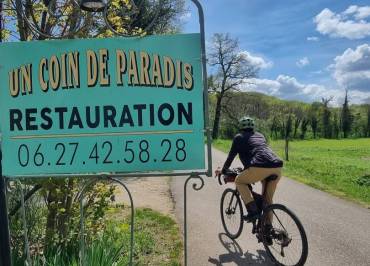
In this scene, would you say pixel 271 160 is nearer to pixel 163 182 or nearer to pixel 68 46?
pixel 68 46

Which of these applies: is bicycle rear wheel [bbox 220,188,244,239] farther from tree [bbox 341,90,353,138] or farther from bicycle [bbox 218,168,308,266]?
tree [bbox 341,90,353,138]

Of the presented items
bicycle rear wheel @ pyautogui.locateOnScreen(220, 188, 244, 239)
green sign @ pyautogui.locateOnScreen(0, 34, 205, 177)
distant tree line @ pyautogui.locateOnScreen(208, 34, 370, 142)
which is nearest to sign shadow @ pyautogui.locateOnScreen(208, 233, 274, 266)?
bicycle rear wheel @ pyautogui.locateOnScreen(220, 188, 244, 239)

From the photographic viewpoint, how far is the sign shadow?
6.21m

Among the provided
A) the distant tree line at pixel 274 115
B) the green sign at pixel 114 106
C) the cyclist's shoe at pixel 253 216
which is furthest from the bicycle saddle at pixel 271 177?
the distant tree line at pixel 274 115

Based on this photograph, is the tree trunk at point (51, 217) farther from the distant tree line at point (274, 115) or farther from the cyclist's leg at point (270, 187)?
the distant tree line at point (274, 115)

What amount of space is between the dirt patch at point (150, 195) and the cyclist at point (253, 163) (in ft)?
9.16

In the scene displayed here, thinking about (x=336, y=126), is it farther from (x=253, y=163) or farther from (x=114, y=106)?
(x=114, y=106)

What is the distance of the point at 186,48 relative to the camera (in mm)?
3588

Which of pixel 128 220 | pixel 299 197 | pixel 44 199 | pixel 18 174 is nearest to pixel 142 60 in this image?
pixel 18 174

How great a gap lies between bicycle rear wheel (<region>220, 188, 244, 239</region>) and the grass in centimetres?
80

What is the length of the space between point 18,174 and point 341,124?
82.4 metres

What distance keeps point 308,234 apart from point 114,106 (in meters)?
4.95

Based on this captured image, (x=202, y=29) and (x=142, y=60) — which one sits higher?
(x=202, y=29)

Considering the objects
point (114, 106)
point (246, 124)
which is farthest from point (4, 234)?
point (246, 124)
